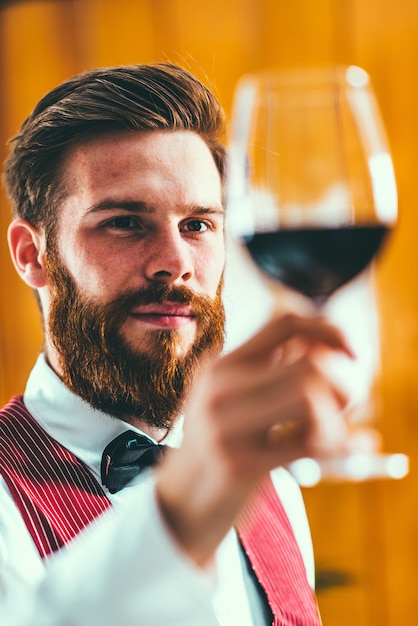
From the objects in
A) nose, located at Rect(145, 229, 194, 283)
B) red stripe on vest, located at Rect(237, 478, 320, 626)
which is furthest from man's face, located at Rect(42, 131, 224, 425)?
red stripe on vest, located at Rect(237, 478, 320, 626)

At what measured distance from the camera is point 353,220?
1.87ft

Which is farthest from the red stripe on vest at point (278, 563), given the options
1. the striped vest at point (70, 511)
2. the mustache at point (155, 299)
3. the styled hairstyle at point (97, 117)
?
the styled hairstyle at point (97, 117)

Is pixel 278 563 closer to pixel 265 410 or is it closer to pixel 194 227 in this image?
pixel 194 227

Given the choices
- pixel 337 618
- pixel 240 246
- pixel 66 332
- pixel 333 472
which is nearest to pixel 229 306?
pixel 66 332

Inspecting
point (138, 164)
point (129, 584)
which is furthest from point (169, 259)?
point (129, 584)

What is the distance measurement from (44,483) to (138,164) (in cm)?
43

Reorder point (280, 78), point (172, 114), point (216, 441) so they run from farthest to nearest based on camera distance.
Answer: point (172, 114)
point (280, 78)
point (216, 441)

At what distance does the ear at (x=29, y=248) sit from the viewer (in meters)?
1.34

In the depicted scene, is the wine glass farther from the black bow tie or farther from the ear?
the ear

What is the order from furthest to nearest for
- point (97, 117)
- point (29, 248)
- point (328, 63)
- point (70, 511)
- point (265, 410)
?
point (328, 63) → point (29, 248) → point (97, 117) → point (70, 511) → point (265, 410)

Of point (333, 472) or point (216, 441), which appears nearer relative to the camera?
point (216, 441)

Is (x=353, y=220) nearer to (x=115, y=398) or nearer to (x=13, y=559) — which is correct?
(x=13, y=559)

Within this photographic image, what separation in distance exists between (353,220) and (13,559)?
605mm

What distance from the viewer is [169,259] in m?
1.12
